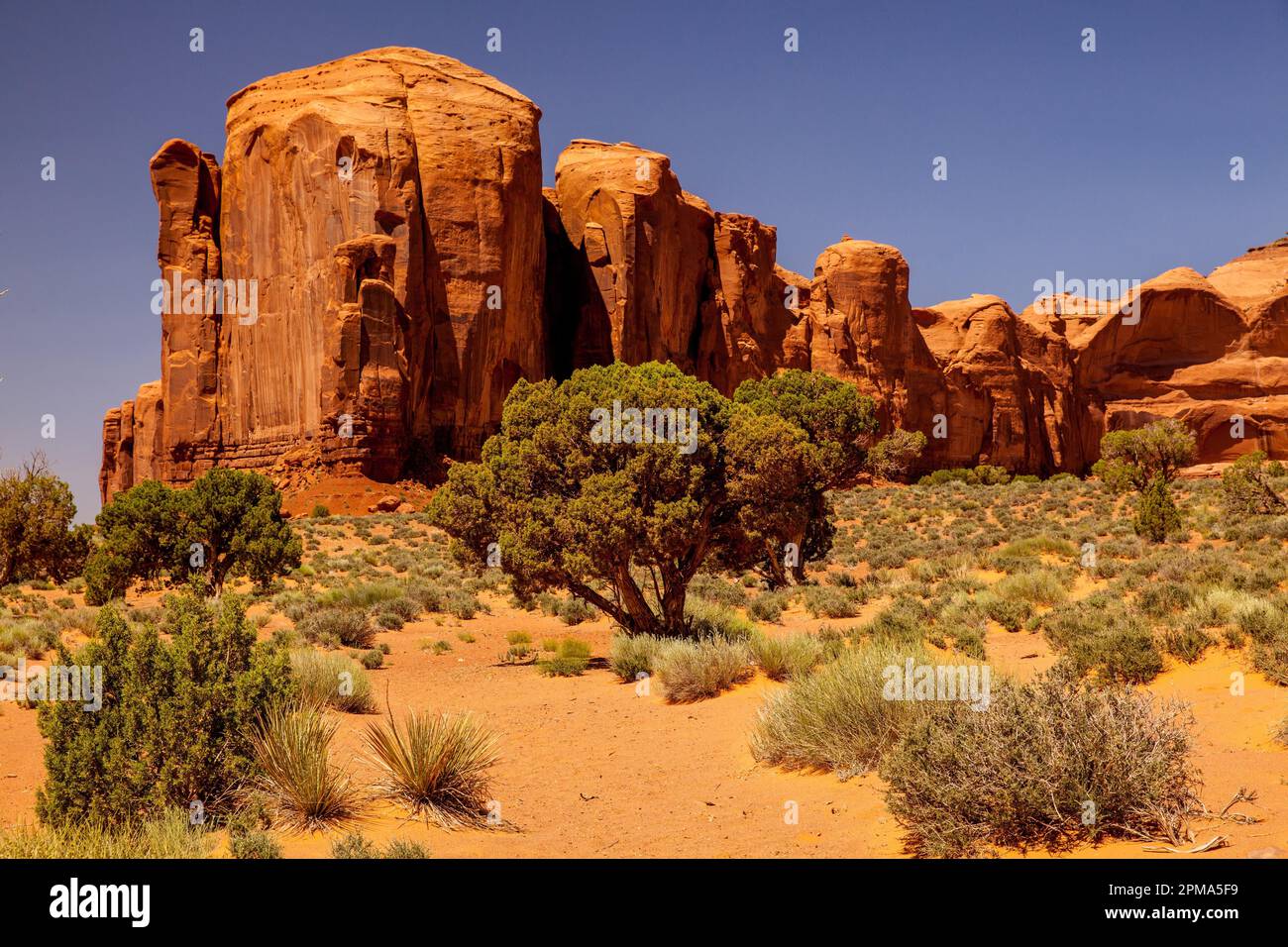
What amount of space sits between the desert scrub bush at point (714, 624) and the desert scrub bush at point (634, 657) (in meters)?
0.88

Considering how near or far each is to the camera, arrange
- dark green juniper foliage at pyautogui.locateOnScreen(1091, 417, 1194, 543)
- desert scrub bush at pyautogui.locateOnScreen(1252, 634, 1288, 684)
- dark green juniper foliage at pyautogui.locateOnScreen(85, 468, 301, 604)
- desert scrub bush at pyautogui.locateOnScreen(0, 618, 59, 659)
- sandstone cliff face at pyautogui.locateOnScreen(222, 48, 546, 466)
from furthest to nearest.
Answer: sandstone cliff face at pyautogui.locateOnScreen(222, 48, 546, 466)
dark green juniper foliage at pyautogui.locateOnScreen(1091, 417, 1194, 543)
dark green juniper foliage at pyautogui.locateOnScreen(85, 468, 301, 604)
desert scrub bush at pyautogui.locateOnScreen(0, 618, 59, 659)
desert scrub bush at pyautogui.locateOnScreen(1252, 634, 1288, 684)

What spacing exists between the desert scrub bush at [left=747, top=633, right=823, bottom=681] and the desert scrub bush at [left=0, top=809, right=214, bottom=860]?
24.5 ft

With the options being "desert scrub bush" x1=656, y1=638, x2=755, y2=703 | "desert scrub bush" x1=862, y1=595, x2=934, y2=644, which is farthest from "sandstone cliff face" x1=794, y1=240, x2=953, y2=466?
"desert scrub bush" x1=656, y1=638, x2=755, y2=703

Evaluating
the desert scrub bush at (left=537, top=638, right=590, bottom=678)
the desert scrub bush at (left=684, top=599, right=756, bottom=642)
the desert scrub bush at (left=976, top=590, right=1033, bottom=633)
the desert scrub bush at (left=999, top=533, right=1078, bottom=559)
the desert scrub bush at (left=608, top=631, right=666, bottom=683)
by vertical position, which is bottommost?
the desert scrub bush at (left=537, top=638, right=590, bottom=678)

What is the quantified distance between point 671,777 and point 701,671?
351 centimetres

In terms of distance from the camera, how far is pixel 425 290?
1951 inches

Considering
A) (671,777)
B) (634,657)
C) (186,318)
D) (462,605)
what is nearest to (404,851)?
(671,777)

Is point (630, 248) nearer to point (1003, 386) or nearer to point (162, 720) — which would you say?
point (1003, 386)

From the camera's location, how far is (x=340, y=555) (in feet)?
108

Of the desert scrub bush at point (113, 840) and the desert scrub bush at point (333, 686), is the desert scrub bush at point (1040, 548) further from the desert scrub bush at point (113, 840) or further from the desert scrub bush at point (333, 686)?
the desert scrub bush at point (113, 840)

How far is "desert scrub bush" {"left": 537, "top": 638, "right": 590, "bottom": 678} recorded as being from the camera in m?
14.7

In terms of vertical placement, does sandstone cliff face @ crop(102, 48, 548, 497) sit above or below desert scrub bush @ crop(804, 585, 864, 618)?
above

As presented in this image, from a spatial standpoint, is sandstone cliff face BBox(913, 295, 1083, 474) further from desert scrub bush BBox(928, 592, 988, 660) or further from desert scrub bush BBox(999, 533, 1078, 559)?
desert scrub bush BBox(928, 592, 988, 660)

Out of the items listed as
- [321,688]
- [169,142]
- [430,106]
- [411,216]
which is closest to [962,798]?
[321,688]
